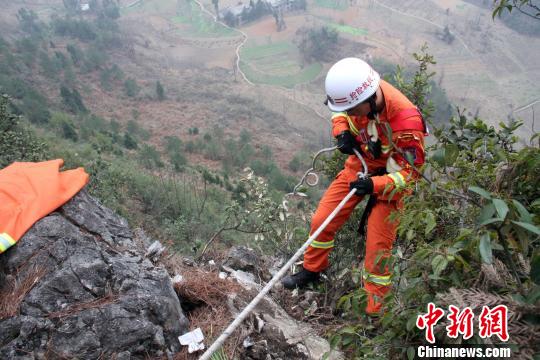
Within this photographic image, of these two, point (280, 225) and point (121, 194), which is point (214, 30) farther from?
point (280, 225)

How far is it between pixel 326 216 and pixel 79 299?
1868mm

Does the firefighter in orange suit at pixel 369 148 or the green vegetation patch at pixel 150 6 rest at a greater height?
the firefighter in orange suit at pixel 369 148

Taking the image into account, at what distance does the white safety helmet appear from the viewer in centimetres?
303

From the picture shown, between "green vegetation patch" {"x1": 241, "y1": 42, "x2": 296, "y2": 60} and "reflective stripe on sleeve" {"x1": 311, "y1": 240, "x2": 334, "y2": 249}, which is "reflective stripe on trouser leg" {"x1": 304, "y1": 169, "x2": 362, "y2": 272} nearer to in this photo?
"reflective stripe on sleeve" {"x1": 311, "y1": 240, "x2": 334, "y2": 249}

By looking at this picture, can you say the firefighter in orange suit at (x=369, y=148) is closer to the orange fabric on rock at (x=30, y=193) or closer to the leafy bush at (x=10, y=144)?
the orange fabric on rock at (x=30, y=193)

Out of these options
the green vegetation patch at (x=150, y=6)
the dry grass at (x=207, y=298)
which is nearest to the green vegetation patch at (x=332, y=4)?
the green vegetation patch at (x=150, y=6)

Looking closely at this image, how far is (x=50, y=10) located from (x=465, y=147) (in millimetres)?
74489

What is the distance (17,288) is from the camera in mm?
2461

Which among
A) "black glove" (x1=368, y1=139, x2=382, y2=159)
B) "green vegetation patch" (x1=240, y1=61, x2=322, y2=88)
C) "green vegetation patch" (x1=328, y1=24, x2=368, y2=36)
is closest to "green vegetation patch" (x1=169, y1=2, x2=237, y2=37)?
"green vegetation patch" (x1=240, y1=61, x2=322, y2=88)

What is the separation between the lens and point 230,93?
4453cm

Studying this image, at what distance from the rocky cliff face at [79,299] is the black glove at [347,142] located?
1714 mm

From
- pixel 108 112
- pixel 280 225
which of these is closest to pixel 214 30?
pixel 108 112

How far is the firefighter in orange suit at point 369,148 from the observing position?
2.92 metres

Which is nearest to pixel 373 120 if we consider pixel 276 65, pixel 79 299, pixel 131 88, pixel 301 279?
pixel 301 279
